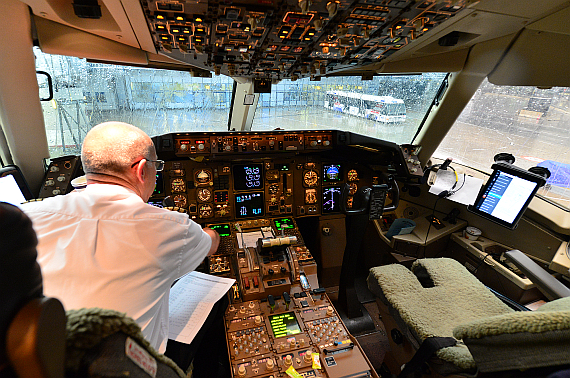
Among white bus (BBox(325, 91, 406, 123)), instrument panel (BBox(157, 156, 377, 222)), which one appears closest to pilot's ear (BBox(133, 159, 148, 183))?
instrument panel (BBox(157, 156, 377, 222))

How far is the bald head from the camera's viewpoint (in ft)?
4.01

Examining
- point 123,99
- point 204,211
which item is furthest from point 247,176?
point 123,99

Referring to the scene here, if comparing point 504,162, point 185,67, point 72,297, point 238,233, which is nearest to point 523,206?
point 504,162

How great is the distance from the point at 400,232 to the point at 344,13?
2403 mm

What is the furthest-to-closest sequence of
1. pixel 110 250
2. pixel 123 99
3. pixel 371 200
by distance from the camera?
1. pixel 123 99
2. pixel 371 200
3. pixel 110 250

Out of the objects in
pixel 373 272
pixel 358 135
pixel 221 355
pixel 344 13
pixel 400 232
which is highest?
pixel 344 13

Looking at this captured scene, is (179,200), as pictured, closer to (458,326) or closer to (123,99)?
(123,99)

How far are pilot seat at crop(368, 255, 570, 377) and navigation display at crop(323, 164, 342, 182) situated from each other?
1704mm

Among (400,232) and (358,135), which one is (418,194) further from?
(358,135)

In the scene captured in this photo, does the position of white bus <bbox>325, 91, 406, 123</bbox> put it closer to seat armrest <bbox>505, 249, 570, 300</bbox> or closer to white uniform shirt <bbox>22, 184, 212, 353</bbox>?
seat armrest <bbox>505, 249, 570, 300</bbox>

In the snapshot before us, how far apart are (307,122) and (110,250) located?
10.8 feet

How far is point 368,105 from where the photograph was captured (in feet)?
12.5

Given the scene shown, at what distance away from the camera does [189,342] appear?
4.88 ft

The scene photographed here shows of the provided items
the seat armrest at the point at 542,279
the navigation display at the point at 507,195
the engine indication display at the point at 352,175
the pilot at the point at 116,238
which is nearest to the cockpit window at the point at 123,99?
the pilot at the point at 116,238
